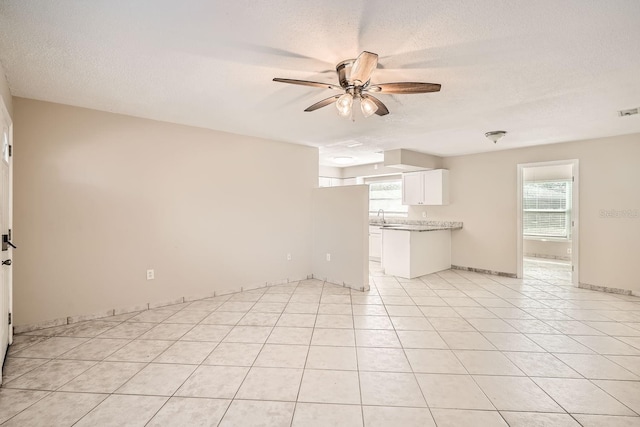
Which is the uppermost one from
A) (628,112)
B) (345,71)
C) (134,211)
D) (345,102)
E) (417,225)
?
(628,112)

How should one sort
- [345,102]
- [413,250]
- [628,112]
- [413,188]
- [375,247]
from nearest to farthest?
[345,102] → [628,112] → [413,250] → [413,188] → [375,247]

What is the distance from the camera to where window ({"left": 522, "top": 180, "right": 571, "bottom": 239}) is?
22.9ft

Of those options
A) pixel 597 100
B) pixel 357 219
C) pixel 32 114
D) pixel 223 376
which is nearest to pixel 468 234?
pixel 357 219

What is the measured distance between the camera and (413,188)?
649 centimetres

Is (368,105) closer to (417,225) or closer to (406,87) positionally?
(406,87)

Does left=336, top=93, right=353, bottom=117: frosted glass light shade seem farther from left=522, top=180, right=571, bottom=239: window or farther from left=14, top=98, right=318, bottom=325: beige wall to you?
left=522, top=180, right=571, bottom=239: window

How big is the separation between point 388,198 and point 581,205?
151 inches

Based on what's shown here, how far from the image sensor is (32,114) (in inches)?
116

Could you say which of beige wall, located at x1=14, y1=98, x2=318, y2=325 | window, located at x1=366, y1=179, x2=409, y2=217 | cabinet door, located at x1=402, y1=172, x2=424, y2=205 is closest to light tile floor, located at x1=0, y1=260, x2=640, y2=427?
beige wall, located at x1=14, y1=98, x2=318, y2=325

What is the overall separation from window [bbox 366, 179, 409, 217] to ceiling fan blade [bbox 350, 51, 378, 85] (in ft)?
17.6

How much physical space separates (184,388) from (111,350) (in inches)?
41.6

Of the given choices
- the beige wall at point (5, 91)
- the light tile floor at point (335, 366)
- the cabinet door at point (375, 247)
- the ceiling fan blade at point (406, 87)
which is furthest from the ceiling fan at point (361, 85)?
the cabinet door at point (375, 247)

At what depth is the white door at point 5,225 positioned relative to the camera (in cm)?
231

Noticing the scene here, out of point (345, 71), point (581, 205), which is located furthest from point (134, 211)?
point (581, 205)
